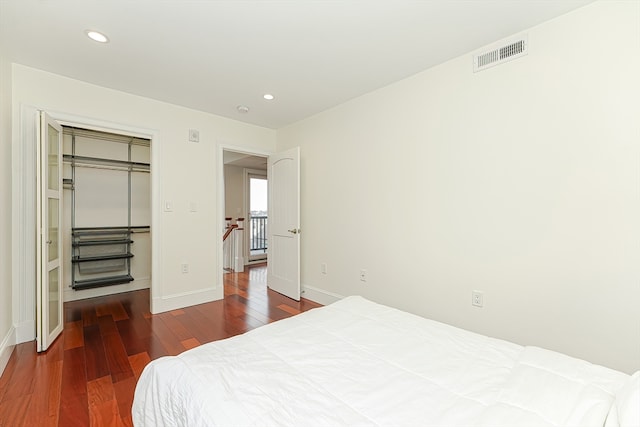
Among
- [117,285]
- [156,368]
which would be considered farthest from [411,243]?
[117,285]

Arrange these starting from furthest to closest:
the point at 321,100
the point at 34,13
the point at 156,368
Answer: the point at 321,100, the point at 34,13, the point at 156,368

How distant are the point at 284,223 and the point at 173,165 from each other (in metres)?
1.55

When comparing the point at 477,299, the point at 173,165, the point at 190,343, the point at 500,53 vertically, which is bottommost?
the point at 190,343

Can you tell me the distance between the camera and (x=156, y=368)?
46.6 inches

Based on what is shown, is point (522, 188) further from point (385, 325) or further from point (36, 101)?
point (36, 101)

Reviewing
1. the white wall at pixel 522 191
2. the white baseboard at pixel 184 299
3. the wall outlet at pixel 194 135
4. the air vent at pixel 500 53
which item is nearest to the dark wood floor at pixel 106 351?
the white baseboard at pixel 184 299

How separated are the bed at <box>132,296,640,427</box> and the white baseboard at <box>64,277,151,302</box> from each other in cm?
345

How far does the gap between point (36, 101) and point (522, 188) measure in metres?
4.10

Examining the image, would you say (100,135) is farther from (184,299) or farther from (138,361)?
(138,361)

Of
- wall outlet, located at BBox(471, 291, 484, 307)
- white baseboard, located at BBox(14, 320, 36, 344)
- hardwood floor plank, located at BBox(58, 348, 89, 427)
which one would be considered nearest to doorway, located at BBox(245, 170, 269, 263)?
white baseboard, located at BBox(14, 320, 36, 344)

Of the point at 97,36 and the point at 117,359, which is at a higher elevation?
the point at 97,36

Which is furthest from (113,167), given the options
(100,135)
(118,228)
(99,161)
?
(118,228)

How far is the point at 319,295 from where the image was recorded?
3707 millimetres

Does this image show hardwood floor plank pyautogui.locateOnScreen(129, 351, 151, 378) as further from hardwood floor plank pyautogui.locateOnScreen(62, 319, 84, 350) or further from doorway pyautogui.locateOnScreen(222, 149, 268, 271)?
doorway pyautogui.locateOnScreen(222, 149, 268, 271)
